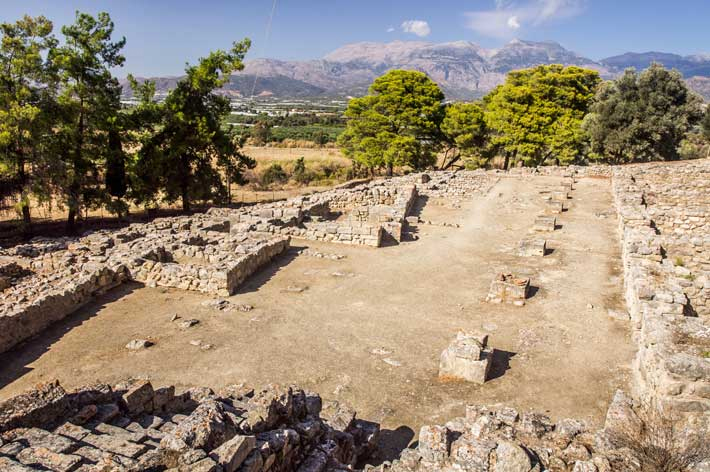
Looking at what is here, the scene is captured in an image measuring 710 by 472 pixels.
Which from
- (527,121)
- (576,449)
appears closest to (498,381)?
(576,449)

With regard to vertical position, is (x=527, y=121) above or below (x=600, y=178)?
above

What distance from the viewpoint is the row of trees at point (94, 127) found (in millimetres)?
18609

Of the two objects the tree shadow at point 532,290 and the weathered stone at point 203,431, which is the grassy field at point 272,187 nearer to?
the weathered stone at point 203,431

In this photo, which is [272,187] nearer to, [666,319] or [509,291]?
[509,291]

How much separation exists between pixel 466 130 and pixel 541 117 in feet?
20.8

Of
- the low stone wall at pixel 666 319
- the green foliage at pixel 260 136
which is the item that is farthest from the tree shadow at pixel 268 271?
the green foliage at pixel 260 136

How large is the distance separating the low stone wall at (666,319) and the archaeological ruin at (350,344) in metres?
0.04

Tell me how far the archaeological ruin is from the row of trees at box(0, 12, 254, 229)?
156 inches

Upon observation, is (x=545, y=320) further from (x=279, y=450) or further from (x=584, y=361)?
(x=279, y=450)

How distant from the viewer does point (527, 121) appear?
38.9 meters

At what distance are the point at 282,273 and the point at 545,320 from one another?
770 centimetres

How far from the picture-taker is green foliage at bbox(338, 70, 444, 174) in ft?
122

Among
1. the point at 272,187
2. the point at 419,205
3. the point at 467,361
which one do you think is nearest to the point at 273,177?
the point at 272,187

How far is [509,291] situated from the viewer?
40.2 ft
